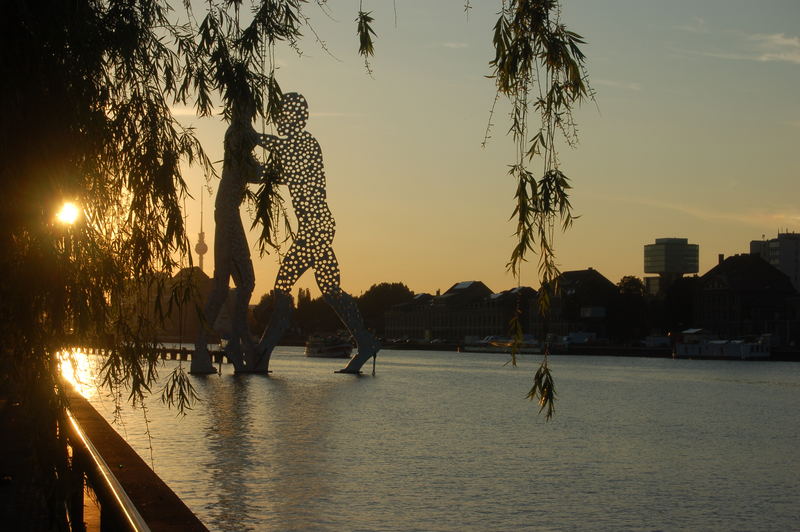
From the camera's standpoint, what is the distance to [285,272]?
169ft

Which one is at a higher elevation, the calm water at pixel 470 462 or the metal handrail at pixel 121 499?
the metal handrail at pixel 121 499

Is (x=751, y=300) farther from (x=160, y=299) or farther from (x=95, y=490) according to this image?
(x=95, y=490)

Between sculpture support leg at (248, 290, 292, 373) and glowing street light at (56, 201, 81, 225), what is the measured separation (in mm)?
45935

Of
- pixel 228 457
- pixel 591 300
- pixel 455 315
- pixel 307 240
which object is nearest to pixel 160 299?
pixel 228 457

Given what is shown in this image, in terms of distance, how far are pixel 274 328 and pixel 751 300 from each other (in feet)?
261

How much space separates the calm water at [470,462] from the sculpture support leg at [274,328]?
28.9ft

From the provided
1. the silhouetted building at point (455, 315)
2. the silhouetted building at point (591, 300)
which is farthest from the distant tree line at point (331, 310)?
the silhouetted building at point (591, 300)

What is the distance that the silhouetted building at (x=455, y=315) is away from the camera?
513 ft

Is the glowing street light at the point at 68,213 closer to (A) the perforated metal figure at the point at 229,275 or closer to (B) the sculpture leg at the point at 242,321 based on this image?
(A) the perforated metal figure at the point at 229,275

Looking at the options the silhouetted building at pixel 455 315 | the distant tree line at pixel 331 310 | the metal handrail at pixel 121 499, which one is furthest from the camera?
the distant tree line at pixel 331 310

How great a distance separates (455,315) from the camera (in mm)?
167000

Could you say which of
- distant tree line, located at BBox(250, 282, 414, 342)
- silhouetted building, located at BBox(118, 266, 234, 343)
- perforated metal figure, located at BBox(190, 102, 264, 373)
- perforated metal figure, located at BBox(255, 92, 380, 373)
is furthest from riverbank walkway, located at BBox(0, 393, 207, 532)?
distant tree line, located at BBox(250, 282, 414, 342)

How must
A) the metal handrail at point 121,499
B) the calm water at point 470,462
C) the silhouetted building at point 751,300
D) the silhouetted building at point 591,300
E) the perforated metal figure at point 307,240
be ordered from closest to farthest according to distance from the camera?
the metal handrail at point 121,499 → the calm water at point 470,462 → the perforated metal figure at point 307,240 → the silhouetted building at point 751,300 → the silhouetted building at point 591,300

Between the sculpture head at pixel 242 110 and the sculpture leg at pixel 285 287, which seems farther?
the sculpture leg at pixel 285 287
